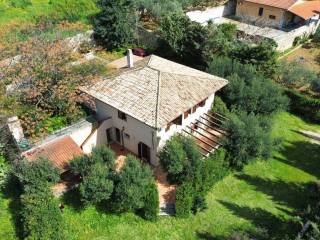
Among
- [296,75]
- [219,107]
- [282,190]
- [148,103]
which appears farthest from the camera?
[296,75]

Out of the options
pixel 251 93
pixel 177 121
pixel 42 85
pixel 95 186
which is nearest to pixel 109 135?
pixel 177 121

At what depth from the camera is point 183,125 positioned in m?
33.2

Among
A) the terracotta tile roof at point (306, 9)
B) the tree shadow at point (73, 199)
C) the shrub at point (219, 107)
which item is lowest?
the tree shadow at point (73, 199)

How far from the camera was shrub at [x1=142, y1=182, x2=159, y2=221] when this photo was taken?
2717cm

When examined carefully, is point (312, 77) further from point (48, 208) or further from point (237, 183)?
point (48, 208)

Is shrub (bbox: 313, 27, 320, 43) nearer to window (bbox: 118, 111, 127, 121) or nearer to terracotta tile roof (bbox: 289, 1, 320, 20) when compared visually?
terracotta tile roof (bbox: 289, 1, 320, 20)

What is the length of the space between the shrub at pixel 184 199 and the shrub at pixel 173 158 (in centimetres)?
127

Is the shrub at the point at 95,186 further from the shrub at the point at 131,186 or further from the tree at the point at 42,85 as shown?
the tree at the point at 42,85

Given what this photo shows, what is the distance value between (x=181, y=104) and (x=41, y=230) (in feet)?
48.5

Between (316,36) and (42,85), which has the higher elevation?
(42,85)

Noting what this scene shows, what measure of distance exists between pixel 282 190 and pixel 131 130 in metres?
14.2

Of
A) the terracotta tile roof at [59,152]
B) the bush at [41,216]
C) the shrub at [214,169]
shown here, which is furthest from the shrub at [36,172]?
the shrub at [214,169]

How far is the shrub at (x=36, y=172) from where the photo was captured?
2606cm

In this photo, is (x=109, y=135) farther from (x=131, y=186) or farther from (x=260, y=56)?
(x=260, y=56)
